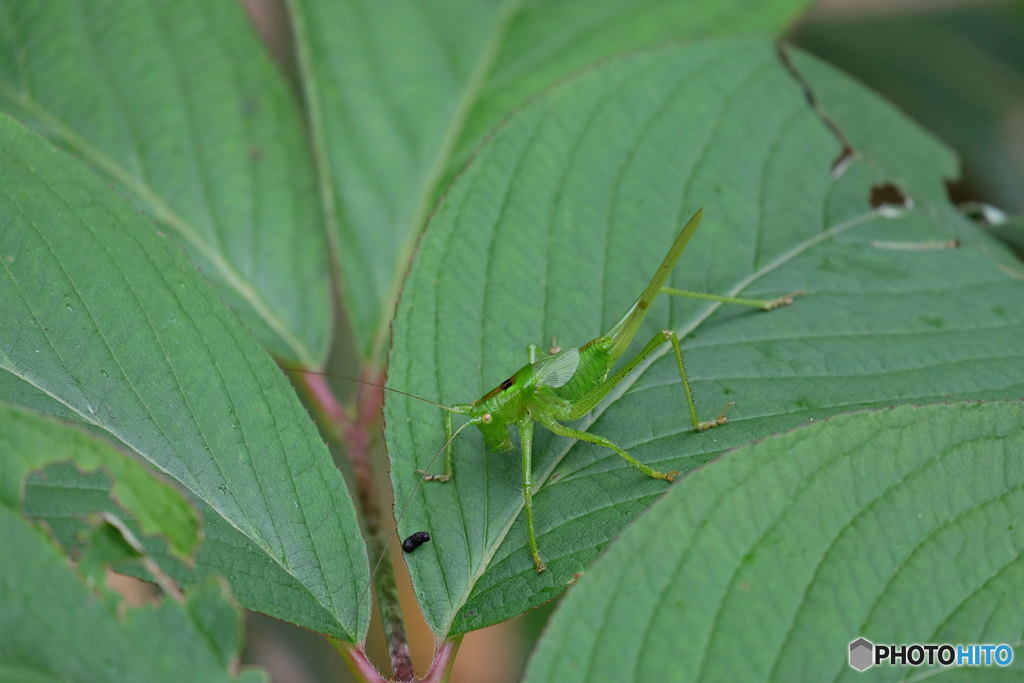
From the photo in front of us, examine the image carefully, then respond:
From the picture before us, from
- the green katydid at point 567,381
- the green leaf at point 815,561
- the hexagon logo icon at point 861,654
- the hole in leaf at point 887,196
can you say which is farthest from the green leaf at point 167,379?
the hole in leaf at point 887,196

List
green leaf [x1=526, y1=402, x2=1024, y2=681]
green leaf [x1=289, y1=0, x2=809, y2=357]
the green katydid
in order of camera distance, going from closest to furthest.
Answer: green leaf [x1=526, y1=402, x2=1024, y2=681]
the green katydid
green leaf [x1=289, y1=0, x2=809, y2=357]

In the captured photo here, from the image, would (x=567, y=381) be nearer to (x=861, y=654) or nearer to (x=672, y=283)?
(x=672, y=283)

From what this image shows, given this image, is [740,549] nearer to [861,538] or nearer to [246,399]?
[861,538]

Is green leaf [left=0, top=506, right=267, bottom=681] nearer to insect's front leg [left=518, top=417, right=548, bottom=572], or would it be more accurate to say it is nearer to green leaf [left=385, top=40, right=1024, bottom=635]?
green leaf [left=385, top=40, right=1024, bottom=635]

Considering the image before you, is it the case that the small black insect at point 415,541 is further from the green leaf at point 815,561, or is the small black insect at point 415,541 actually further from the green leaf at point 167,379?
the green leaf at point 815,561

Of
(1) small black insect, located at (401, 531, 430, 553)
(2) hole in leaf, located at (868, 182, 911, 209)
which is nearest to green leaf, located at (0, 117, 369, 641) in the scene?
(1) small black insect, located at (401, 531, 430, 553)

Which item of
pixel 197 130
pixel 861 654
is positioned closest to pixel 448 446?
pixel 861 654

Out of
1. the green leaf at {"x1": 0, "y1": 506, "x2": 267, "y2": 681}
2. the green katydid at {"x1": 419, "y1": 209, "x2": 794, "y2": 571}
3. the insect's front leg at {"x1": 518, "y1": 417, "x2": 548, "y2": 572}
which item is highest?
the green katydid at {"x1": 419, "y1": 209, "x2": 794, "y2": 571}
